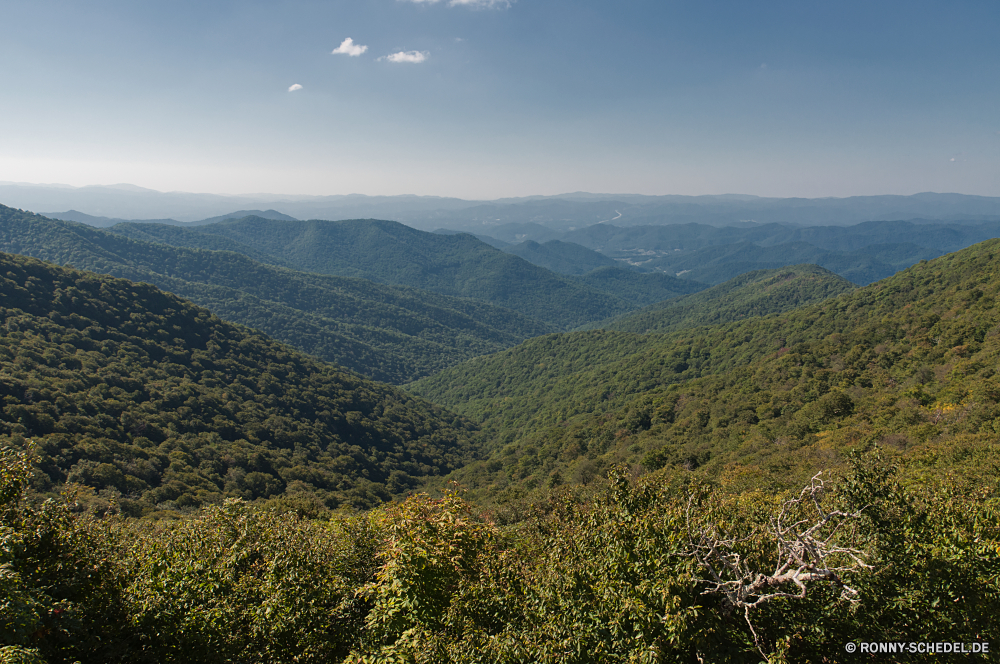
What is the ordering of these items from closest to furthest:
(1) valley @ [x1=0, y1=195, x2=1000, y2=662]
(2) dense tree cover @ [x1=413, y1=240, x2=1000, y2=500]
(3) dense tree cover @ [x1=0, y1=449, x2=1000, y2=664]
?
(3) dense tree cover @ [x1=0, y1=449, x2=1000, y2=664] < (1) valley @ [x1=0, y1=195, x2=1000, y2=662] < (2) dense tree cover @ [x1=413, y1=240, x2=1000, y2=500]

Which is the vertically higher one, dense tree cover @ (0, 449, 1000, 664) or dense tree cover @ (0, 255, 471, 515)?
dense tree cover @ (0, 449, 1000, 664)

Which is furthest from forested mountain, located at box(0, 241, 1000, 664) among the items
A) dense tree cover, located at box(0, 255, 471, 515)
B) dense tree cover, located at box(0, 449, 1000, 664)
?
dense tree cover, located at box(0, 255, 471, 515)

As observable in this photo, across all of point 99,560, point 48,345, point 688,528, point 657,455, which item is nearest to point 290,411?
point 48,345

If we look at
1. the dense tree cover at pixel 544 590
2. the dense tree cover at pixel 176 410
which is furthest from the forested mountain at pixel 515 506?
the dense tree cover at pixel 176 410

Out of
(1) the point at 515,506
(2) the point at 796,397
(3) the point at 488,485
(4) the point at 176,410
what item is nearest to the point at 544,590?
(1) the point at 515,506

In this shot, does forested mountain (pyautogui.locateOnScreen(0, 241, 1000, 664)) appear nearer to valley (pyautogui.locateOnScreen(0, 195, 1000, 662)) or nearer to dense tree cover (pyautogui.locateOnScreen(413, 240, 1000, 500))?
valley (pyautogui.locateOnScreen(0, 195, 1000, 662))

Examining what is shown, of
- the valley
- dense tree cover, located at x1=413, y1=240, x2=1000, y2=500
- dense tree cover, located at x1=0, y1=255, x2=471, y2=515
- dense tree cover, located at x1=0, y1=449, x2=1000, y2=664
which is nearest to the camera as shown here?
dense tree cover, located at x1=0, y1=449, x2=1000, y2=664

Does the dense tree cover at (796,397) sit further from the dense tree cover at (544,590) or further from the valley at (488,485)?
the dense tree cover at (544,590)

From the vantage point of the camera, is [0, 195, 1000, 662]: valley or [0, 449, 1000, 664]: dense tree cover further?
[0, 195, 1000, 662]: valley
